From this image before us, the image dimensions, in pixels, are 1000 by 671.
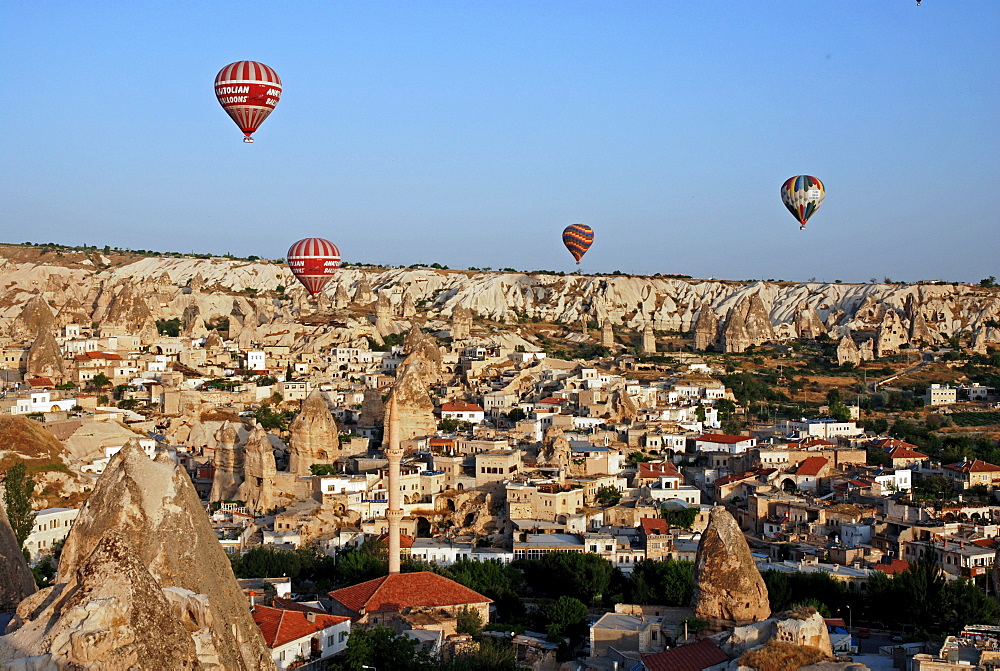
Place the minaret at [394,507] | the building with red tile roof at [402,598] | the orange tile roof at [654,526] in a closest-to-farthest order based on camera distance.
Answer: the building with red tile roof at [402,598], the minaret at [394,507], the orange tile roof at [654,526]

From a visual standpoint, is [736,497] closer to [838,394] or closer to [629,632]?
[629,632]

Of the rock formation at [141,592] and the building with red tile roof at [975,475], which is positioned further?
the building with red tile roof at [975,475]

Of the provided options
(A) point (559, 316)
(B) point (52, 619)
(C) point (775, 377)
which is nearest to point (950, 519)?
(B) point (52, 619)

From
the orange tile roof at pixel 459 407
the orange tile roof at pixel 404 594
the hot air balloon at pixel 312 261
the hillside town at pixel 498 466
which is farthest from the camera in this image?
the hot air balloon at pixel 312 261

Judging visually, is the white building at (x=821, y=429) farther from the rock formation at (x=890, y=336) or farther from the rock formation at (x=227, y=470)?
the rock formation at (x=890, y=336)

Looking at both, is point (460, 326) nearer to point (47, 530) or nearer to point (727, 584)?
point (47, 530)

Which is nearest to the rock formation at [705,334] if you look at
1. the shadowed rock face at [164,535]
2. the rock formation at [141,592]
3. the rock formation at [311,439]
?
the rock formation at [311,439]
